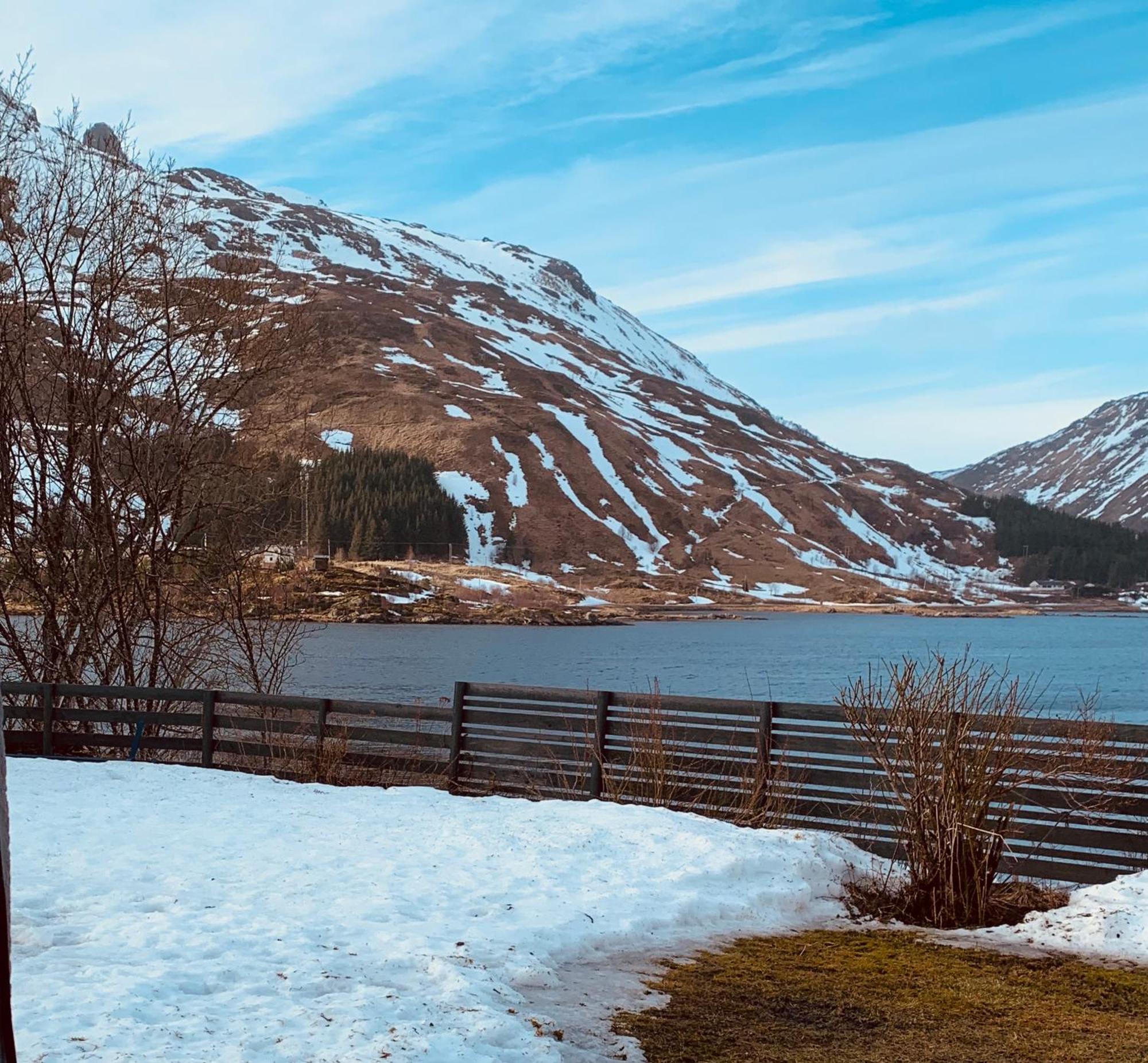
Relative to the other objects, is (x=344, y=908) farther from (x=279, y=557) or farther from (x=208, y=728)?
(x=279, y=557)

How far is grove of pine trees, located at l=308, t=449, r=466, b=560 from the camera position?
134250 mm

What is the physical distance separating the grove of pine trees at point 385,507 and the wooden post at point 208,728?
110 meters

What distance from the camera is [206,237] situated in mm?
19109

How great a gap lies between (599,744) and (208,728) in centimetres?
562

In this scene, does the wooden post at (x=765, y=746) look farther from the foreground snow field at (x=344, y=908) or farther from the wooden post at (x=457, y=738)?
the wooden post at (x=457, y=738)

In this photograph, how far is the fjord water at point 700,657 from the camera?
45.6 m

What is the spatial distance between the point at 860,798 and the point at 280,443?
1145cm

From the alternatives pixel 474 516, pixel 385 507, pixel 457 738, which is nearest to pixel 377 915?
pixel 457 738

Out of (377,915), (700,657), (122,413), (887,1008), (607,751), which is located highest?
(122,413)

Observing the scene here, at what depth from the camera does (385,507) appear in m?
142

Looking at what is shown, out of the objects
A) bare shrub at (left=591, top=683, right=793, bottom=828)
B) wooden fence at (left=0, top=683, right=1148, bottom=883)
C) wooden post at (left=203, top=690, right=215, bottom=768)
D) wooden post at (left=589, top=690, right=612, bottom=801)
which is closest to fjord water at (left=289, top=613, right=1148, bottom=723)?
wooden fence at (left=0, top=683, right=1148, bottom=883)

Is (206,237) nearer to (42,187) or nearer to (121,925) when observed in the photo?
(42,187)

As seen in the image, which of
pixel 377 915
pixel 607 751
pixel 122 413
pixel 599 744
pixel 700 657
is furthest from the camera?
pixel 700 657

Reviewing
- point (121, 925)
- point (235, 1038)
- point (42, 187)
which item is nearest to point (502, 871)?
point (121, 925)
